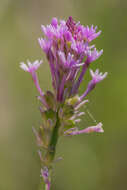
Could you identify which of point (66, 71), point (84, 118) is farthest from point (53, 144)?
point (84, 118)

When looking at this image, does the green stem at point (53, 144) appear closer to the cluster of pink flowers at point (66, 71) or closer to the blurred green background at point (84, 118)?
the cluster of pink flowers at point (66, 71)

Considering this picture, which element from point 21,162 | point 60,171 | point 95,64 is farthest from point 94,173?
point 95,64

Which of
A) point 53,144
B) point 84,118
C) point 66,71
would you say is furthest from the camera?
point 84,118

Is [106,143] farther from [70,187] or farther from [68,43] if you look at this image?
[68,43]

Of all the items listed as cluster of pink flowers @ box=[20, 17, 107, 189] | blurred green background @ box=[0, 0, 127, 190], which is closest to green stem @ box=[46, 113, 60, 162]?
cluster of pink flowers @ box=[20, 17, 107, 189]

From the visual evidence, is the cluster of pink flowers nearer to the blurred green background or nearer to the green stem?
the green stem

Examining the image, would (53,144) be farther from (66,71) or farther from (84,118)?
(84,118)

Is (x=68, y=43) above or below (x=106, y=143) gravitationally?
above
